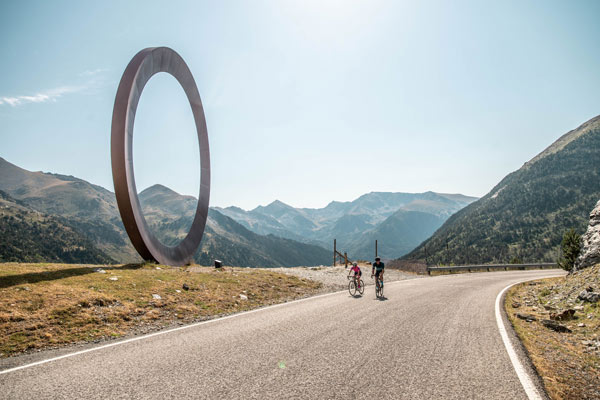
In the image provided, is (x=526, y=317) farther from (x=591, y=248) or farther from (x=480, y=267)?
(x=480, y=267)

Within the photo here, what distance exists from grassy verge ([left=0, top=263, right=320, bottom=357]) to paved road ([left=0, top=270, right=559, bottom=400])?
2.00 metres

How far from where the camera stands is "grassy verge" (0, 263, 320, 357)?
25.9 feet

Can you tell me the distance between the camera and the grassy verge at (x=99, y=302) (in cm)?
791

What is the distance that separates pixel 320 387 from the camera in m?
4.66

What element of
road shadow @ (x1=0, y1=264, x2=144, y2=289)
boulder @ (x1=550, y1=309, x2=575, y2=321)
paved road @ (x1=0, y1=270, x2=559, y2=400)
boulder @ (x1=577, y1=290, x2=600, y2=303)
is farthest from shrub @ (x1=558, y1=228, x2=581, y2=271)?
road shadow @ (x1=0, y1=264, x2=144, y2=289)

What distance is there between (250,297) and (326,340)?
8084 millimetres

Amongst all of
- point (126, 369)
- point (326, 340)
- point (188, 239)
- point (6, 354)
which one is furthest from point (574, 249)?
point (6, 354)

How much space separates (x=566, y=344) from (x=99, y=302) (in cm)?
1294

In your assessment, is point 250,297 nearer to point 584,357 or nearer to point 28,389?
point 28,389

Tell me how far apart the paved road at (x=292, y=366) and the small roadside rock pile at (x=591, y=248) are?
13.3 m

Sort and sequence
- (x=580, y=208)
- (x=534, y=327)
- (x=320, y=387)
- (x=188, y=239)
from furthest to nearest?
(x=580, y=208)
(x=188, y=239)
(x=534, y=327)
(x=320, y=387)

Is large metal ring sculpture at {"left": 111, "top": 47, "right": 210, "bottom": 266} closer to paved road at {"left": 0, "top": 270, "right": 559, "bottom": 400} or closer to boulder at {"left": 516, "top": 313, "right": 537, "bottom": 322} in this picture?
paved road at {"left": 0, "top": 270, "right": 559, "bottom": 400}

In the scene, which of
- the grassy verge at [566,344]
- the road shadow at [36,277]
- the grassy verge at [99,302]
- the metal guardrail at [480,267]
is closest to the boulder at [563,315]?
the grassy verge at [566,344]

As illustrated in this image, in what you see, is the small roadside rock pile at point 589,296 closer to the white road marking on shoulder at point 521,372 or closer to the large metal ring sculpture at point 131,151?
the white road marking on shoulder at point 521,372
